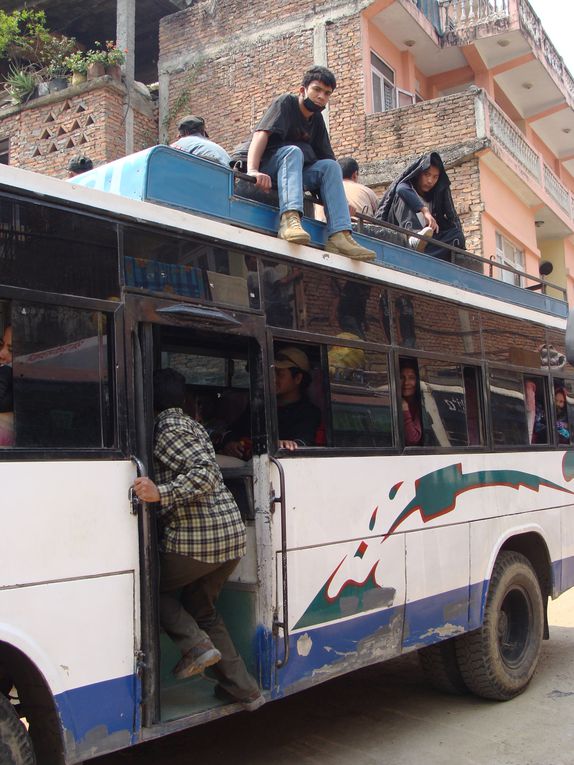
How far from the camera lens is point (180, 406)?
392 cm

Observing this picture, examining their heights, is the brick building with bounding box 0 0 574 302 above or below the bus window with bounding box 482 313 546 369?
above

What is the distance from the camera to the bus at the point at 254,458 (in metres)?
3.13

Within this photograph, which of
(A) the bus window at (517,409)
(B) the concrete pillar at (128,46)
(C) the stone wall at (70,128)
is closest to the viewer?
(A) the bus window at (517,409)

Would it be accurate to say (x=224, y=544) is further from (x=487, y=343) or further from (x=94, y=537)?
(x=487, y=343)

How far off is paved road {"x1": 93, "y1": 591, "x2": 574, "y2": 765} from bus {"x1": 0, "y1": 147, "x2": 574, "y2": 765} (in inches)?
12.0

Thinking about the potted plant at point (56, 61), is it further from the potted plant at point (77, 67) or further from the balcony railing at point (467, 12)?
the balcony railing at point (467, 12)

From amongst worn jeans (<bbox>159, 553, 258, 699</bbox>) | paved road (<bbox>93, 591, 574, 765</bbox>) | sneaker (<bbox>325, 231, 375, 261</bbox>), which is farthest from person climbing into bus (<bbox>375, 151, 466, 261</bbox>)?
worn jeans (<bbox>159, 553, 258, 699</bbox>)

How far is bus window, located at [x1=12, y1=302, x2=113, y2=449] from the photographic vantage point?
3.13m

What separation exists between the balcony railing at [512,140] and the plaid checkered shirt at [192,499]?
12.3m

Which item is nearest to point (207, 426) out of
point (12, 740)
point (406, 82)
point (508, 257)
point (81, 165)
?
point (81, 165)

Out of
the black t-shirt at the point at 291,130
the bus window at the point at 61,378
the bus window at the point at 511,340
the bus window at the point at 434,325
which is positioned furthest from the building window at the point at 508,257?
the bus window at the point at 61,378

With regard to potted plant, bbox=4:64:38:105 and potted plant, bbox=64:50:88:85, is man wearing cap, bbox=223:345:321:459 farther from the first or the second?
potted plant, bbox=4:64:38:105

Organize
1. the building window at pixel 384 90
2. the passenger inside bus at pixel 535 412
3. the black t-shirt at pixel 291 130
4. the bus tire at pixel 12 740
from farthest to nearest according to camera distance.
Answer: the building window at pixel 384 90 → the passenger inside bus at pixel 535 412 → the black t-shirt at pixel 291 130 → the bus tire at pixel 12 740

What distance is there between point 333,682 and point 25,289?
4547 mm
